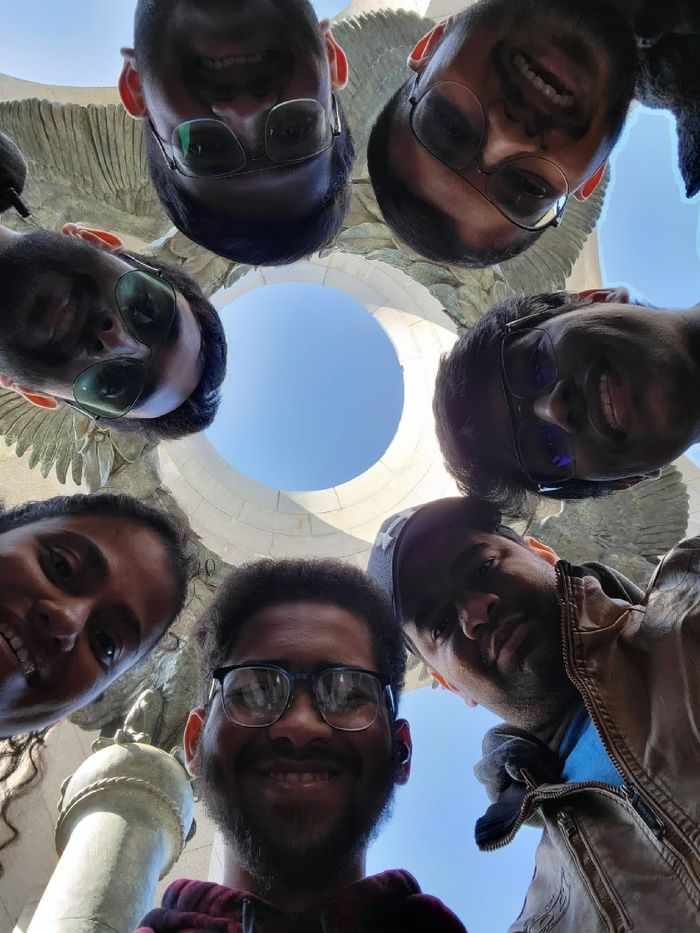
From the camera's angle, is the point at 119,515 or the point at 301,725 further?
the point at 119,515

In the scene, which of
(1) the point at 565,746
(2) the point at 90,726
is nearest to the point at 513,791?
(1) the point at 565,746

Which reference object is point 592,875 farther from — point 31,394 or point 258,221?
point 31,394

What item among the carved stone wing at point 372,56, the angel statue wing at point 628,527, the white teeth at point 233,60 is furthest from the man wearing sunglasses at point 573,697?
the carved stone wing at point 372,56

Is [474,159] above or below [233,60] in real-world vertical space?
below

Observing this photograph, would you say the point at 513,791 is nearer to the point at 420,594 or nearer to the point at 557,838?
the point at 557,838

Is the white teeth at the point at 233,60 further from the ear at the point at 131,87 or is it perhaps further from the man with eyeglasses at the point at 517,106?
the man with eyeglasses at the point at 517,106

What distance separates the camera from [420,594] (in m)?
4.89

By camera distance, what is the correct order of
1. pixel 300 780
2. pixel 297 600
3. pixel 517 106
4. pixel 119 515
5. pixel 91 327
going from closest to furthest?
pixel 300 780, pixel 517 106, pixel 91 327, pixel 297 600, pixel 119 515

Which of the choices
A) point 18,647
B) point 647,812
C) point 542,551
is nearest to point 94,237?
point 18,647

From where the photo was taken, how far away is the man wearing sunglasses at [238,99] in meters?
3.80

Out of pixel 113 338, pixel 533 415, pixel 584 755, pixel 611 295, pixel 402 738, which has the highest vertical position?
pixel 611 295

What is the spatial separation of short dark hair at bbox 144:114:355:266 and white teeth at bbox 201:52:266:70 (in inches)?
28.6

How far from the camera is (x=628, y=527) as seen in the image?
7625 millimetres

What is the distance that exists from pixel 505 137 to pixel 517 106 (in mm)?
163
